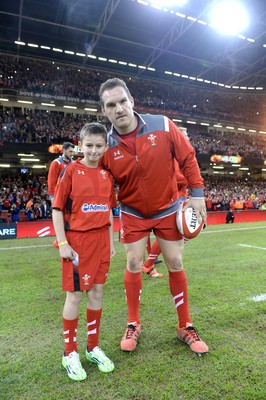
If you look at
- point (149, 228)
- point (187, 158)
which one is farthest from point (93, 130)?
point (149, 228)

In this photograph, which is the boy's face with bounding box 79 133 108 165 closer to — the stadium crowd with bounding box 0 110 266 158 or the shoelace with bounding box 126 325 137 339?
the shoelace with bounding box 126 325 137 339

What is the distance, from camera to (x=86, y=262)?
215 cm

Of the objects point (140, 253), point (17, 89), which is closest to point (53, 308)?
point (140, 253)

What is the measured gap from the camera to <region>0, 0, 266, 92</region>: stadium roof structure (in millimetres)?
20672

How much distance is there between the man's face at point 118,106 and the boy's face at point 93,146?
22 cm

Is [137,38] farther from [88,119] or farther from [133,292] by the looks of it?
[133,292]

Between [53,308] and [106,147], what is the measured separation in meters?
2.11

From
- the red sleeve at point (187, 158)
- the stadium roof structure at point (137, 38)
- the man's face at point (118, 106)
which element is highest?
the stadium roof structure at point (137, 38)

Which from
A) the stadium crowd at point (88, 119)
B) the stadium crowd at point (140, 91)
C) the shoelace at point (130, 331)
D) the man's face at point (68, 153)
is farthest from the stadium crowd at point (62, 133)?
the shoelace at point (130, 331)

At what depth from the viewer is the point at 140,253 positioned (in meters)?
2.57

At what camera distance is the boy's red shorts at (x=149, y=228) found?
2529mm

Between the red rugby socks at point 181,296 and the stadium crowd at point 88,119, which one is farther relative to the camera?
the stadium crowd at point 88,119

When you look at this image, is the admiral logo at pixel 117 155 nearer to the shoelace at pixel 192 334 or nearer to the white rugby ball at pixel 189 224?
the white rugby ball at pixel 189 224

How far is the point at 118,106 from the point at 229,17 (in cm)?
2507
